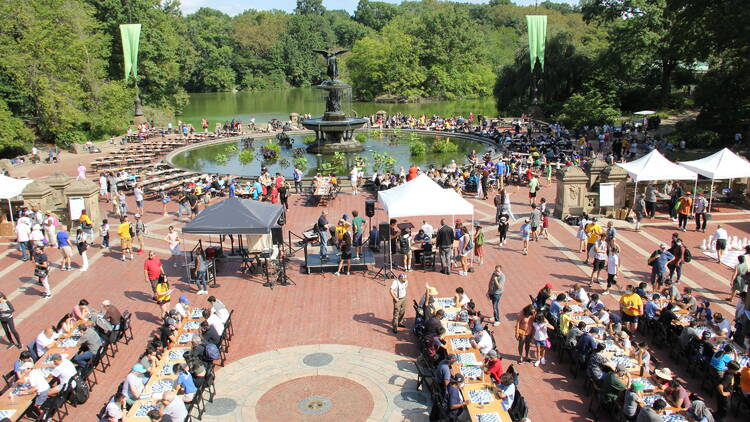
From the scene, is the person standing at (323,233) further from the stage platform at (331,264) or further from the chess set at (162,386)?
the chess set at (162,386)

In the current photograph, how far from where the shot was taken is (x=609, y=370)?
372 inches

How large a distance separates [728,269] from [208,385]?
1429 centimetres

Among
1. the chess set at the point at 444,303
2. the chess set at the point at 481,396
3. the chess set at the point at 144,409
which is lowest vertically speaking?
the chess set at the point at 144,409

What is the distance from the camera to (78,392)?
9.93 metres

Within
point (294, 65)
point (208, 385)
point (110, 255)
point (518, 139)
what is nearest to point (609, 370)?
point (208, 385)

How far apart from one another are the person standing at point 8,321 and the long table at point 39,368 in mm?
1710

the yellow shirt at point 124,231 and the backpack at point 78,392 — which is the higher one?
the yellow shirt at point 124,231

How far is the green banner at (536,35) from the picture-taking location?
156ft

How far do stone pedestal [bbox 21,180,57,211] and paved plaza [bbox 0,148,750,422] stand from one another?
1637 mm

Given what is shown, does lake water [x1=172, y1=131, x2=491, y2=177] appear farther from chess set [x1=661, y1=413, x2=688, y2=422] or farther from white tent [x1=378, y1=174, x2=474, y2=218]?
chess set [x1=661, y1=413, x2=688, y2=422]

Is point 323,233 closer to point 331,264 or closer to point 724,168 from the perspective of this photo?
point 331,264

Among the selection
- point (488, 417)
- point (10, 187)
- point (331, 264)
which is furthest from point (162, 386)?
point (10, 187)

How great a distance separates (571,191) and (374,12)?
161 meters

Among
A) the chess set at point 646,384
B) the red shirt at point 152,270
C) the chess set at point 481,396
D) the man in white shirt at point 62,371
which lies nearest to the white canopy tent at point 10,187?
the red shirt at point 152,270
